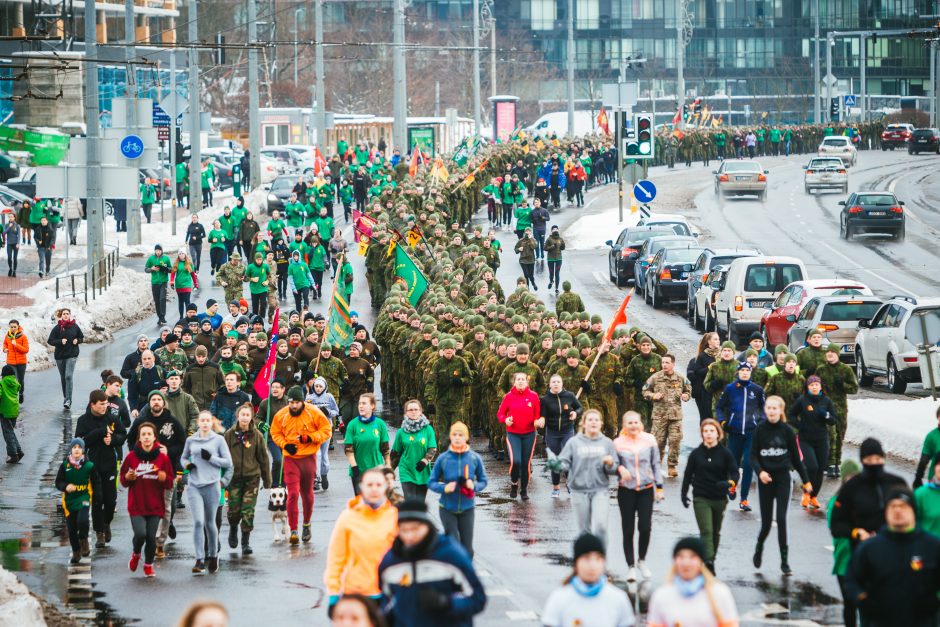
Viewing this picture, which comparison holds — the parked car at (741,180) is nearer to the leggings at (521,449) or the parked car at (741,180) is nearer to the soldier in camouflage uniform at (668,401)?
the soldier in camouflage uniform at (668,401)

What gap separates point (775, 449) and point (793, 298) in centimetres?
1446

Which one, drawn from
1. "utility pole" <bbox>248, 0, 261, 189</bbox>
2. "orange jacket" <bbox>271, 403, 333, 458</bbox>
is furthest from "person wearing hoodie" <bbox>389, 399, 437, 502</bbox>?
"utility pole" <bbox>248, 0, 261, 189</bbox>

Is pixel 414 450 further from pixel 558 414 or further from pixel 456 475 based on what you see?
pixel 558 414

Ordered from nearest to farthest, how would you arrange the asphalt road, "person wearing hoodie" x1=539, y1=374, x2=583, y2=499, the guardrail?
1. the asphalt road
2. "person wearing hoodie" x1=539, y1=374, x2=583, y2=499
3. the guardrail

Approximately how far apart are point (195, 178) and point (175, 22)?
182 feet

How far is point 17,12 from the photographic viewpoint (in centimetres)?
7119

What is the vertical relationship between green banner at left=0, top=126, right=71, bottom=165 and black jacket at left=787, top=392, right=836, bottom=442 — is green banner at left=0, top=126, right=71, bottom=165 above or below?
above

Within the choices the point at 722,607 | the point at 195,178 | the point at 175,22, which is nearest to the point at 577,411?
the point at 722,607

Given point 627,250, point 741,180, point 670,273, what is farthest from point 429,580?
point 741,180

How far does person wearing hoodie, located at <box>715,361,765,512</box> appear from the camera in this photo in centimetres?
1700

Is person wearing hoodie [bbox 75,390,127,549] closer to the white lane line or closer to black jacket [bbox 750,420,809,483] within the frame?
black jacket [bbox 750,420,809,483]

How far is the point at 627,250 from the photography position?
38781mm

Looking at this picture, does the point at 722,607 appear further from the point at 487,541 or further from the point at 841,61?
the point at 841,61

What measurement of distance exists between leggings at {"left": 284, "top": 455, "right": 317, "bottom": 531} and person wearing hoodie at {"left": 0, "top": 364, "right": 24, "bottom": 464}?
635 cm
